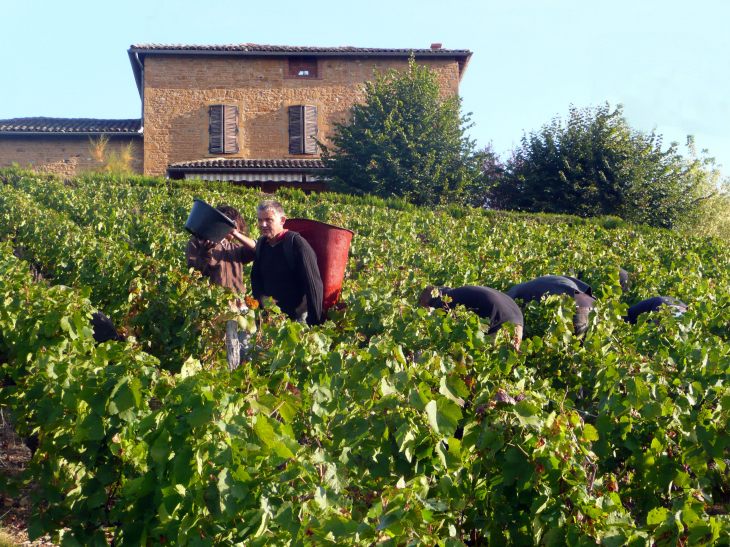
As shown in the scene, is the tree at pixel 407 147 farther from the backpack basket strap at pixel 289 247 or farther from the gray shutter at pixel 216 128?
the backpack basket strap at pixel 289 247

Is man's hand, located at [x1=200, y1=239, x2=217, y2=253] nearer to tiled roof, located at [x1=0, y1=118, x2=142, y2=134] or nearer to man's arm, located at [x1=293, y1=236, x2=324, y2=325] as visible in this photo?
man's arm, located at [x1=293, y1=236, x2=324, y2=325]

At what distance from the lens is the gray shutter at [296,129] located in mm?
21703

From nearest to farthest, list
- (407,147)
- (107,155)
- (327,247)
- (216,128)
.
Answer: (327,247), (407,147), (107,155), (216,128)

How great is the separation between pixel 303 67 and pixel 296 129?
2322 millimetres

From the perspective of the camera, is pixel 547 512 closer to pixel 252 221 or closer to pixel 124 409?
pixel 124 409

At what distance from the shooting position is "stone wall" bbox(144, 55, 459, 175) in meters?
21.3

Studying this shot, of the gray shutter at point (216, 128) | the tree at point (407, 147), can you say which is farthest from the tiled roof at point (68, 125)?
the tree at point (407, 147)

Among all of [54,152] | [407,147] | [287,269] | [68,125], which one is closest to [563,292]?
[287,269]

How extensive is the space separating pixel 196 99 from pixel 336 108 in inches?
193

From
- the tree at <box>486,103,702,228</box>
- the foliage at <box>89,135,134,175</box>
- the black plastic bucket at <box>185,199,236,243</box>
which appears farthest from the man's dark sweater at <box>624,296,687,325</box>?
the foliage at <box>89,135,134,175</box>

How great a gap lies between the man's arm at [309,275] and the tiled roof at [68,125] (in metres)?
19.7

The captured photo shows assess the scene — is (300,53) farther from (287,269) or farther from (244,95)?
(287,269)

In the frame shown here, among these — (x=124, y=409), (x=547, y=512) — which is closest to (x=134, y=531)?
(x=124, y=409)

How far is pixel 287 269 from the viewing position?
3.77 m
